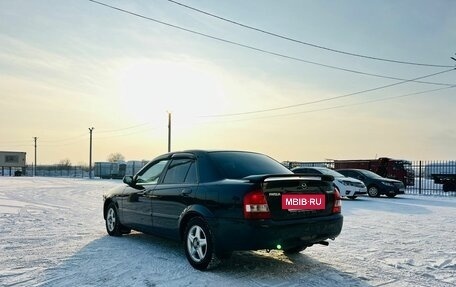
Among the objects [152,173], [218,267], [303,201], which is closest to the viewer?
[303,201]

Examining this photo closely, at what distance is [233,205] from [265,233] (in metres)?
0.49

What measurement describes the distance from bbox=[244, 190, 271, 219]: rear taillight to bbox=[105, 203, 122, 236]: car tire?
11.8 ft

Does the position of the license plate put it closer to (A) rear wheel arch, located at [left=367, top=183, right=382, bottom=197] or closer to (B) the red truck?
(A) rear wheel arch, located at [left=367, top=183, right=382, bottom=197]

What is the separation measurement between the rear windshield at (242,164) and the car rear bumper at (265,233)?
2.58 ft

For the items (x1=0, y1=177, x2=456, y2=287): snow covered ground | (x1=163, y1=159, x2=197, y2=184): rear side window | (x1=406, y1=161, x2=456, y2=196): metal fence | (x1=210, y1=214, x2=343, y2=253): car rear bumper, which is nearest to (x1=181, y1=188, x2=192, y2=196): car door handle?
(x1=163, y1=159, x2=197, y2=184): rear side window

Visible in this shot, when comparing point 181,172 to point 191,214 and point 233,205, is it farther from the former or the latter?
point 233,205

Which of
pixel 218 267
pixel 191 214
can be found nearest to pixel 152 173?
pixel 191 214

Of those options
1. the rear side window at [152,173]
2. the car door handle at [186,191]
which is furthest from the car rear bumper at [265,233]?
the rear side window at [152,173]

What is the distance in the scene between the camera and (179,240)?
5875 mm

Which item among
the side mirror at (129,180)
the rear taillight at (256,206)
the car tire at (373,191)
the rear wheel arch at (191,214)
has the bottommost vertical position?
the car tire at (373,191)

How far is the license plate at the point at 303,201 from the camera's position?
16.6 ft

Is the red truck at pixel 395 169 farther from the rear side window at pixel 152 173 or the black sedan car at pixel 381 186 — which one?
the rear side window at pixel 152 173

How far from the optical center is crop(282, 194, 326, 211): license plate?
16.6 feet

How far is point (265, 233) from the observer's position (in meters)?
4.82
